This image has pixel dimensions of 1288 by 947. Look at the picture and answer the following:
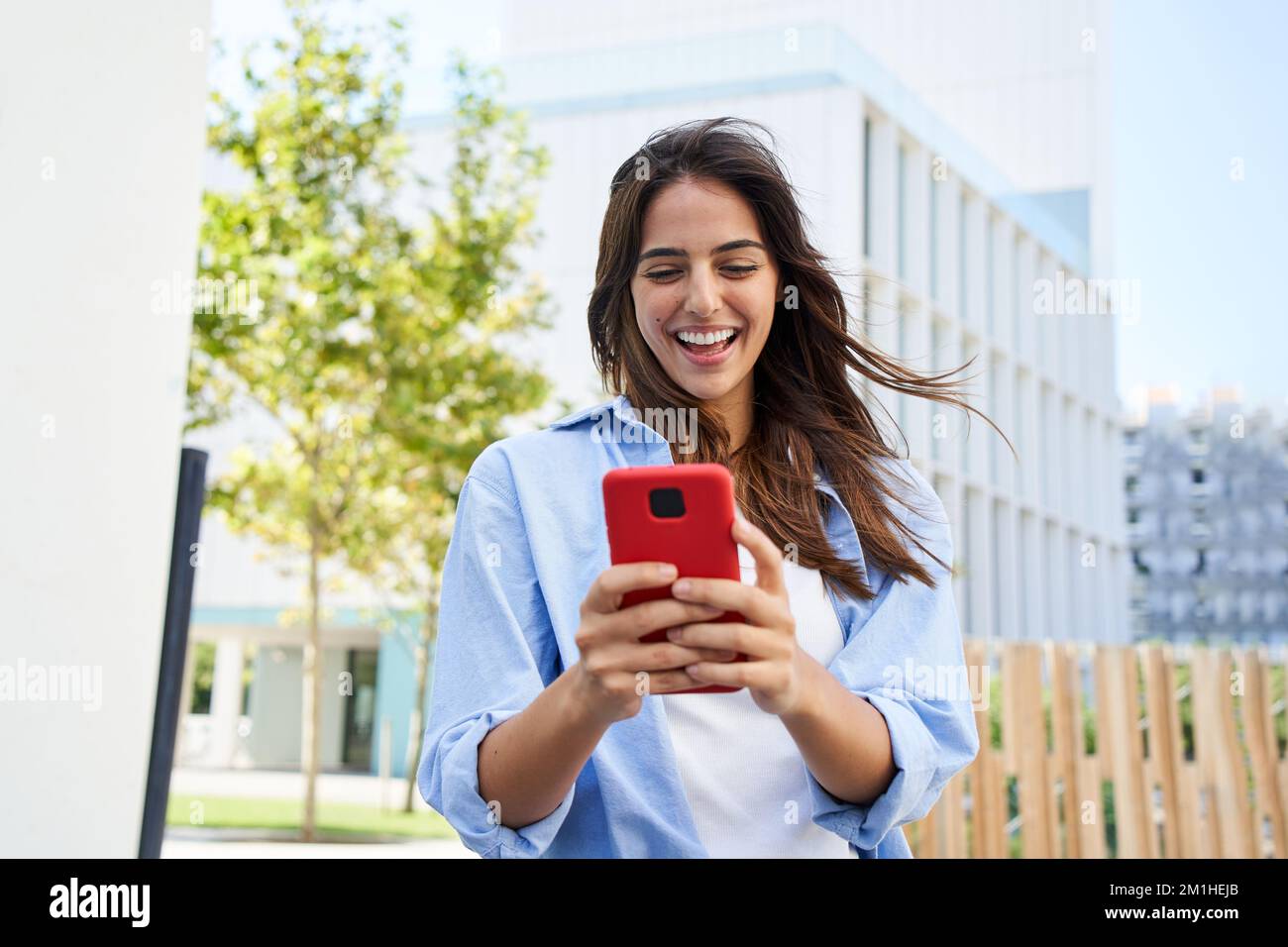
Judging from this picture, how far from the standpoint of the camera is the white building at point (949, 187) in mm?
15859

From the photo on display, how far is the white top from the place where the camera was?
1179 millimetres

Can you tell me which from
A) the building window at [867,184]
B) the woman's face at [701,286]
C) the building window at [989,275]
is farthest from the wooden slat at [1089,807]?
the building window at [989,275]

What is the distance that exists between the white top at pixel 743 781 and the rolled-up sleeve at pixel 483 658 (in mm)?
126

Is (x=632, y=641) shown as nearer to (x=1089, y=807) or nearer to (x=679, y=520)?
(x=679, y=520)

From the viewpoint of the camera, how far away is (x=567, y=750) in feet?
3.25

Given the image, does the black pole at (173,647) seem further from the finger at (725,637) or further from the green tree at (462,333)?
the green tree at (462,333)

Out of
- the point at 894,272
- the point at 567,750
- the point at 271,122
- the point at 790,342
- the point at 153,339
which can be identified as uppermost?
the point at 894,272

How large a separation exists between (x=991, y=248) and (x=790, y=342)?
20158 millimetres

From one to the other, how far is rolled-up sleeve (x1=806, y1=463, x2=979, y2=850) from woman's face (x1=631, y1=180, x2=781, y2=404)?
0.87ft

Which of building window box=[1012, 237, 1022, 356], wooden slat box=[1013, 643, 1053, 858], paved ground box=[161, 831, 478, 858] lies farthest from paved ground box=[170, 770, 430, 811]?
building window box=[1012, 237, 1022, 356]

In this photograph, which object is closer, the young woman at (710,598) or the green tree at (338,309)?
the young woman at (710,598)

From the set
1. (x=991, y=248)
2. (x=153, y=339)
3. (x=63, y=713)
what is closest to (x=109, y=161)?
(x=153, y=339)

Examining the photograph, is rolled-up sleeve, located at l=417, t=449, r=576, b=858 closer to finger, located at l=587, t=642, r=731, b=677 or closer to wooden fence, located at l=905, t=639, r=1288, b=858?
finger, located at l=587, t=642, r=731, b=677

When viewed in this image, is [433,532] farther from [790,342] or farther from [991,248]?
[991,248]
